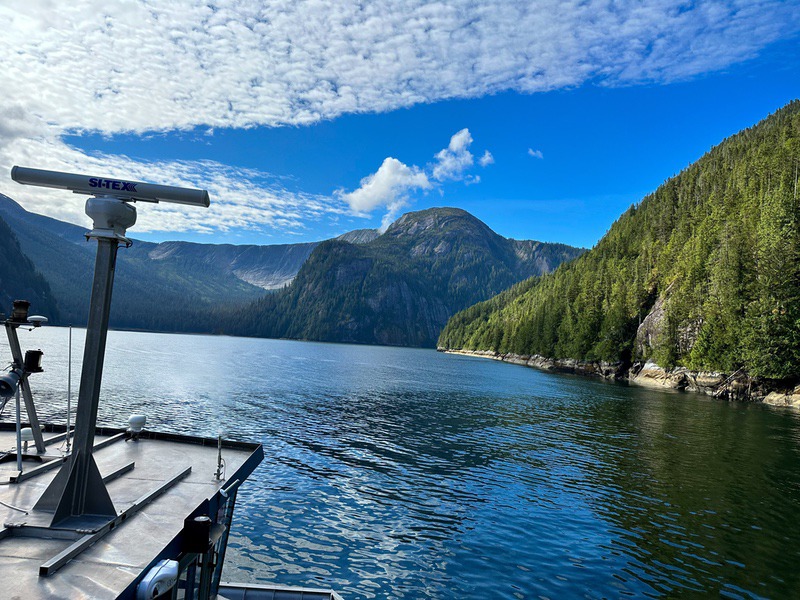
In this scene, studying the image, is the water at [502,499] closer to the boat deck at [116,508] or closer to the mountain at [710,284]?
→ the boat deck at [116,508]

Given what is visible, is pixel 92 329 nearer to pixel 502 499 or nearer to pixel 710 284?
pixel 502 499

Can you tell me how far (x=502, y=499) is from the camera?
28016mm

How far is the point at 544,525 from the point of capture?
24.0 meters

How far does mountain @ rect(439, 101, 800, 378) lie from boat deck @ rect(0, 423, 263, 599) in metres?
102

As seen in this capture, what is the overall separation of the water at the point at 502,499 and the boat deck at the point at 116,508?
196 inches

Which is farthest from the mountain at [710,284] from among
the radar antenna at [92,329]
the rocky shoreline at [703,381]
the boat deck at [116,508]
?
the radar antenna at [92,329]

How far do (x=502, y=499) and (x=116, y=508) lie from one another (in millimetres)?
22178

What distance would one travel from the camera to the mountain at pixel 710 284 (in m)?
89.6

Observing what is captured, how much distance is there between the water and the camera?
1855 cm

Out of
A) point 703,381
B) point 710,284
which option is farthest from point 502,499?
point 710,284

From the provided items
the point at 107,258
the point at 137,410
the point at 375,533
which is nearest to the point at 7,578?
the point at 107,258

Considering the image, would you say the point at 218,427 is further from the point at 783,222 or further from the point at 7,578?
the point at 783,222

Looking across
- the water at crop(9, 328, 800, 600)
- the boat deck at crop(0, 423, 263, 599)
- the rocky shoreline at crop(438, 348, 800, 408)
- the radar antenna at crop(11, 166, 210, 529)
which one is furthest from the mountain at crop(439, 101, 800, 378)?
the radar antenna at crop(11, 166, 210, 529)

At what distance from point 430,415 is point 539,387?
50039 millimetres
